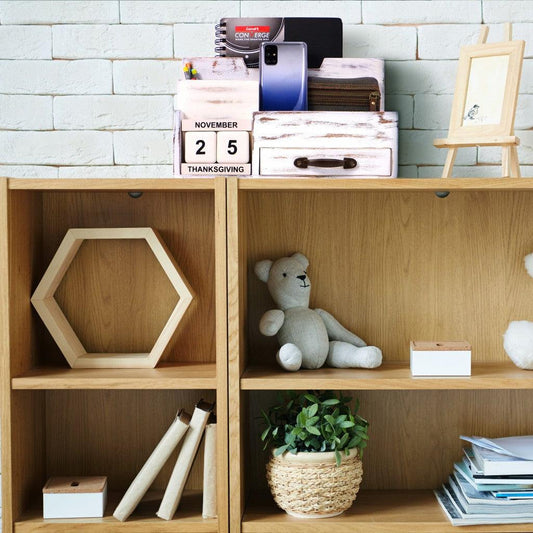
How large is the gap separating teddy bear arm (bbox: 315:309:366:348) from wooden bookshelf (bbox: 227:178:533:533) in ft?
0.15

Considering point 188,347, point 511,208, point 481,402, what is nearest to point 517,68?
point 511,208

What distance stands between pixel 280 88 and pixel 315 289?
49 cm

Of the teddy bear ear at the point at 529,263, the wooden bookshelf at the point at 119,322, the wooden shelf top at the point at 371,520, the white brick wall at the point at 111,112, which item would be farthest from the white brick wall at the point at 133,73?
the wooden shelf top at the point at 371,520

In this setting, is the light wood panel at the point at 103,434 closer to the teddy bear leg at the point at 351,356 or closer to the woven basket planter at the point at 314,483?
the woven basket planter at the point at 314,483

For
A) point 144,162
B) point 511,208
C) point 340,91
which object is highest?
point 340,91

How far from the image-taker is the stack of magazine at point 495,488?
5.07 feet

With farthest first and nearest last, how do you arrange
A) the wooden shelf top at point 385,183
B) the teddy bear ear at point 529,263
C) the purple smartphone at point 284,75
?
1. the teddy bear ear at point 529,263
2. the purple smartphone at point 284,75
3. the wooden shelf top at point 385,183

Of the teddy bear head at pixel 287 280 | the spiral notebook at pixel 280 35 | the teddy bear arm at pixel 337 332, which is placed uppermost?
the spiral notebook at pixel 280 35

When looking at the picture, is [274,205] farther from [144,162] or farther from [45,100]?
[45,100]

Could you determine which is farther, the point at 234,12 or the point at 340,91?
the point at 234,12

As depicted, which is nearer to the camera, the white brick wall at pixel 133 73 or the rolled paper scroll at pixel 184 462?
the rolled paper scroll at pixel 184 462

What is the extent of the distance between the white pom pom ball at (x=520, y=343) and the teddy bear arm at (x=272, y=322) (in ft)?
1.70

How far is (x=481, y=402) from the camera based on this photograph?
1.79 meters

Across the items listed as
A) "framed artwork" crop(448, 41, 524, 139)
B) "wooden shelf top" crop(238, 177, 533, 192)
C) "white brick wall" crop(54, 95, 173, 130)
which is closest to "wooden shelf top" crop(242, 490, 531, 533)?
"wooden shelf top" crop(238, 177, 533, 192)
